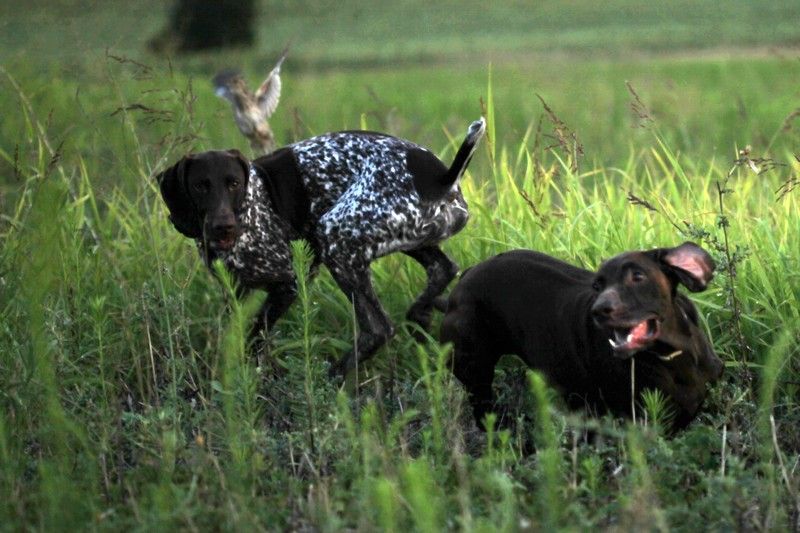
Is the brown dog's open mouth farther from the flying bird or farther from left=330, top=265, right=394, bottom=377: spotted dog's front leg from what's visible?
the flying bird

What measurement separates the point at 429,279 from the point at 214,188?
104 cm

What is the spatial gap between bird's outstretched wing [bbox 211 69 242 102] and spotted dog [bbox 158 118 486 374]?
3.12ft

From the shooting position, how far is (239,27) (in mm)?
27141

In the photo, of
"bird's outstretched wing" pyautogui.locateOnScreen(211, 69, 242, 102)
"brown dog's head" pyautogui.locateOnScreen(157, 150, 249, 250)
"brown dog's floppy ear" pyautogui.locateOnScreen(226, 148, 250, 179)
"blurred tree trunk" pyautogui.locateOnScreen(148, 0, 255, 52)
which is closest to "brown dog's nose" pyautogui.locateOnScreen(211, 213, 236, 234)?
"brown dog's head" pyautogui.locateOnScreen(157, 150, 249, 250)

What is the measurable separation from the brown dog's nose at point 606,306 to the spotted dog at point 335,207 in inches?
59.1

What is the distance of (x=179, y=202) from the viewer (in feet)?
Answer: 20.2

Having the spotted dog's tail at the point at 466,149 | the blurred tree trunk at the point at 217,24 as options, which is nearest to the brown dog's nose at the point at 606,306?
the spotted dog's tail at the point at 466,149

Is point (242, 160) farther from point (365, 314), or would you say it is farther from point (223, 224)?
point (365, 314)

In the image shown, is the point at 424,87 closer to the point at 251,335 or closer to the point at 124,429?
the point at 251,335

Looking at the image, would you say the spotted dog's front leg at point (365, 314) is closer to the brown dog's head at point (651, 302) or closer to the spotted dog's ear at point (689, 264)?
the brown dog's head at point (651, 302)

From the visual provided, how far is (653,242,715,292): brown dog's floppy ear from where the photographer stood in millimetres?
4805

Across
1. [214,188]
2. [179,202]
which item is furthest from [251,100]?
[214,188]

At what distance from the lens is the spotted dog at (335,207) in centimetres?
601

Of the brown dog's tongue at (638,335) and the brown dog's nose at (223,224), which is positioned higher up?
the brown dog's nose at (223,224)
